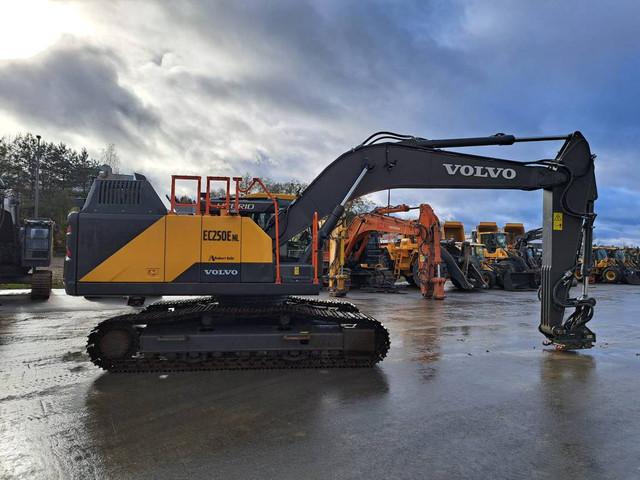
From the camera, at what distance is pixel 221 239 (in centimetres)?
624

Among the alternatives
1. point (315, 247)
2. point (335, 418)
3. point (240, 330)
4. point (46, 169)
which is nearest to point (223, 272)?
point (240, 330)

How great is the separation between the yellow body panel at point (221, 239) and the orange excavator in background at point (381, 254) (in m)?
12.3

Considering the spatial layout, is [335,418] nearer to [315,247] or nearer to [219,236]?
[315,247]

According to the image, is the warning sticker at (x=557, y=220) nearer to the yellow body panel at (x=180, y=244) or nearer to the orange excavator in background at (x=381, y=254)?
the yellow body panel at (x=180, y=244)

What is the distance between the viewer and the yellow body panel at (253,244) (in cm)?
627

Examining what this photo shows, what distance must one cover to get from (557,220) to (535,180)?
30.1 inches

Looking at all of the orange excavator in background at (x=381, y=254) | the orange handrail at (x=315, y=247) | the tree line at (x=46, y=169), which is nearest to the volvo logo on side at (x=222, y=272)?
the orange handrail at (x=315, y=247)

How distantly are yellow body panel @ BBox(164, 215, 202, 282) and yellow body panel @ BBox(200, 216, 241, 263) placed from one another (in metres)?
0.09

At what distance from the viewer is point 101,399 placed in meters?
5.17

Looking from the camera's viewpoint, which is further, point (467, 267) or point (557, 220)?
point (467, 267)

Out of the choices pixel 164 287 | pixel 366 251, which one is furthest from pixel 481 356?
pixel 366 251

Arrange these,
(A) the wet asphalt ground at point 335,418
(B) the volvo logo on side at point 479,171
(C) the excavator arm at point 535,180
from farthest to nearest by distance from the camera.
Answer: (B) the volvo logo on side at point 479,171
(C) the excavator arm at point 535,180
(A) the wet asphalt ground at point 335,418

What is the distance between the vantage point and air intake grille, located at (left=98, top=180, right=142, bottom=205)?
247 inches

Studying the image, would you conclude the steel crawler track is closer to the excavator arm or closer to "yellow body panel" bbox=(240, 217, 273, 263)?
"yellow body panel" bbox=(240, 217, 273, 263)
